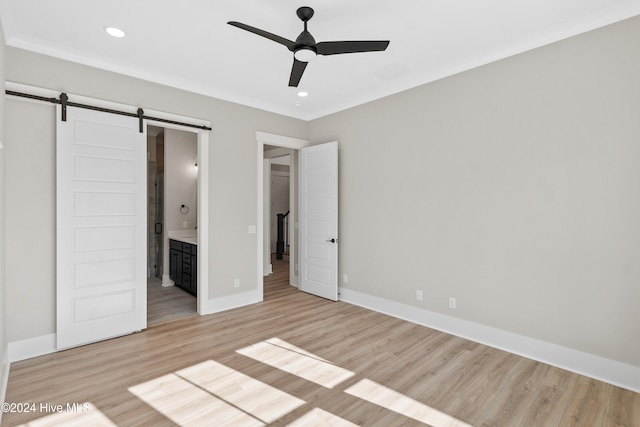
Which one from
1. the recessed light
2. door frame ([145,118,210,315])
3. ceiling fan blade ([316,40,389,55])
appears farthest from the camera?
door frame ([145,118,210,315])

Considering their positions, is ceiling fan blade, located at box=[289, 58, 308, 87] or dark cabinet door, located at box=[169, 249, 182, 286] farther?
dark cabinet door, located at box=[169, 249, 182, 286]

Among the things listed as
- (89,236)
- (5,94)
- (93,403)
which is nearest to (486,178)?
(93,403)

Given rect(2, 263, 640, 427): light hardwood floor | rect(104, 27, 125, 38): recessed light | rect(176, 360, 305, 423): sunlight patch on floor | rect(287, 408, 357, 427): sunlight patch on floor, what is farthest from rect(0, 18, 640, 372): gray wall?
rect(287, 408, 357, 427): sunlight patch on floor

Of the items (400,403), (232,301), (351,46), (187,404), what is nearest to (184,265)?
(232,301)

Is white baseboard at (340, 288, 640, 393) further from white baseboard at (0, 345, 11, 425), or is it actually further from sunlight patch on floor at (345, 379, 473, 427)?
white baseboard at (0, 345, 11, 425)

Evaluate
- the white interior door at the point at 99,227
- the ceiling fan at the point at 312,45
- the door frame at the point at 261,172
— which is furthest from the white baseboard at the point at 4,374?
the ceiling fan at the point at 312,45

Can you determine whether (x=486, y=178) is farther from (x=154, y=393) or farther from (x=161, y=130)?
(x=161, y=130)

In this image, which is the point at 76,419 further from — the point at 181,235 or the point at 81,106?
the point at 181,235

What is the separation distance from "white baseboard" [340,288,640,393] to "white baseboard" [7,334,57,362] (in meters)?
3.62

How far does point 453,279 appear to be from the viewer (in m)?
3.54

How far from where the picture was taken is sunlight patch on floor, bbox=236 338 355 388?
103 inches

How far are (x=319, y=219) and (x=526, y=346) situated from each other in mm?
3019

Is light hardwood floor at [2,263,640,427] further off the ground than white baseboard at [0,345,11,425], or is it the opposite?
white baseboard at [0,345,11,425]

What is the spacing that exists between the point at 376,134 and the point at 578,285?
9.08 feet
